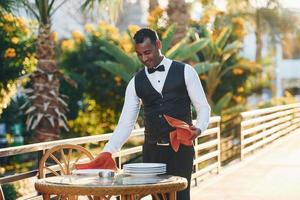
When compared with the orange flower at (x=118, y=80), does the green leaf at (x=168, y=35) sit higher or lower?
higher

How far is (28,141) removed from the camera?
71.1ft

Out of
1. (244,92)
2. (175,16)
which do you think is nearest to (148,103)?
(175,16)

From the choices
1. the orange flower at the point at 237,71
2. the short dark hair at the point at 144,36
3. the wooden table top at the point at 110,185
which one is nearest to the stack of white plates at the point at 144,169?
the wooden table top at the point at 110,185

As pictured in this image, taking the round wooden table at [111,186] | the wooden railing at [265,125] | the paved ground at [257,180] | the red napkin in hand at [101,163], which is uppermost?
the red napkin in hand at [101,163]

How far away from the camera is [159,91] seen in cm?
537

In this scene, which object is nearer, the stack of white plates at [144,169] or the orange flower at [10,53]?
the stack of white plates at [144,169]

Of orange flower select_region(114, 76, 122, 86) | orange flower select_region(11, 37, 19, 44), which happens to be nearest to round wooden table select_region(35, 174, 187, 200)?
orange flower select_region(11, 37, 19, 44)

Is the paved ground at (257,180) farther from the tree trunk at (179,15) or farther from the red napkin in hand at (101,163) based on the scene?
the tree trunk at (179,15)

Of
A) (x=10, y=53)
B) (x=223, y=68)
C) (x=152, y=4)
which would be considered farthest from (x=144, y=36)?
(x=223, y=68)

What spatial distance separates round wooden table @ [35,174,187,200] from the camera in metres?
4.46

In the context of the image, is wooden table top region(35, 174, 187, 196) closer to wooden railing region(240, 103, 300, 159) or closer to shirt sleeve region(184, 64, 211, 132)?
shirt sleeve region(184, 64, 211, 132)

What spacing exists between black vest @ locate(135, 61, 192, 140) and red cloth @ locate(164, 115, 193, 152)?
15 centimetres

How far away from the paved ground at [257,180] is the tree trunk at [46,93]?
3794 millimetres

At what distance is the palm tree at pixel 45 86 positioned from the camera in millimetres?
15555
